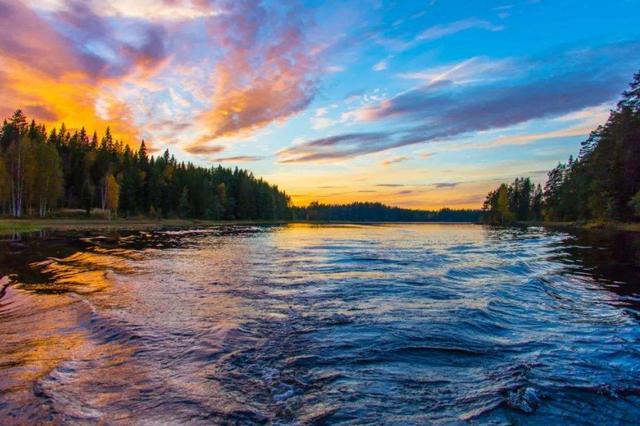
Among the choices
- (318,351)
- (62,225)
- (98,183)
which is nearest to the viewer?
(318,351)

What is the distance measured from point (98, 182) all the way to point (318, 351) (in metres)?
129

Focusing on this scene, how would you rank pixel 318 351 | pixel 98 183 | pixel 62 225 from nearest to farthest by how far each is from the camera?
pixel 318 351 → pixel 62 225 → pixel 98 183

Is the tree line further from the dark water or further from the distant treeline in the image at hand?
the distant treeline

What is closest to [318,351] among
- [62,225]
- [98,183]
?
[62,225]

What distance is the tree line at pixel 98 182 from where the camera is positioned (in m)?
82.9

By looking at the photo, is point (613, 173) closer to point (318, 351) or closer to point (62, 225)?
point (318, 351)

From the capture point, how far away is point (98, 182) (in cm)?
11800

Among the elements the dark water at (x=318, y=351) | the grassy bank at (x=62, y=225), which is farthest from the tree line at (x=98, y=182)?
the dark water at (x=318, y=351)

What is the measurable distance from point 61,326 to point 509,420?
10513 mm

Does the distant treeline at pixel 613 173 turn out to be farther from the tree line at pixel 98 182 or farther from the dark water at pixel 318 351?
the tree line at pixel 98 182

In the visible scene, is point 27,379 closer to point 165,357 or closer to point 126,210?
point 165,357

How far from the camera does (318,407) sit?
19.1 feet

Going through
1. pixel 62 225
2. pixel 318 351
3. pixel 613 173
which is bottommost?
pixel 318 351

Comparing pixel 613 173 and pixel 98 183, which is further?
pixel 98 183
